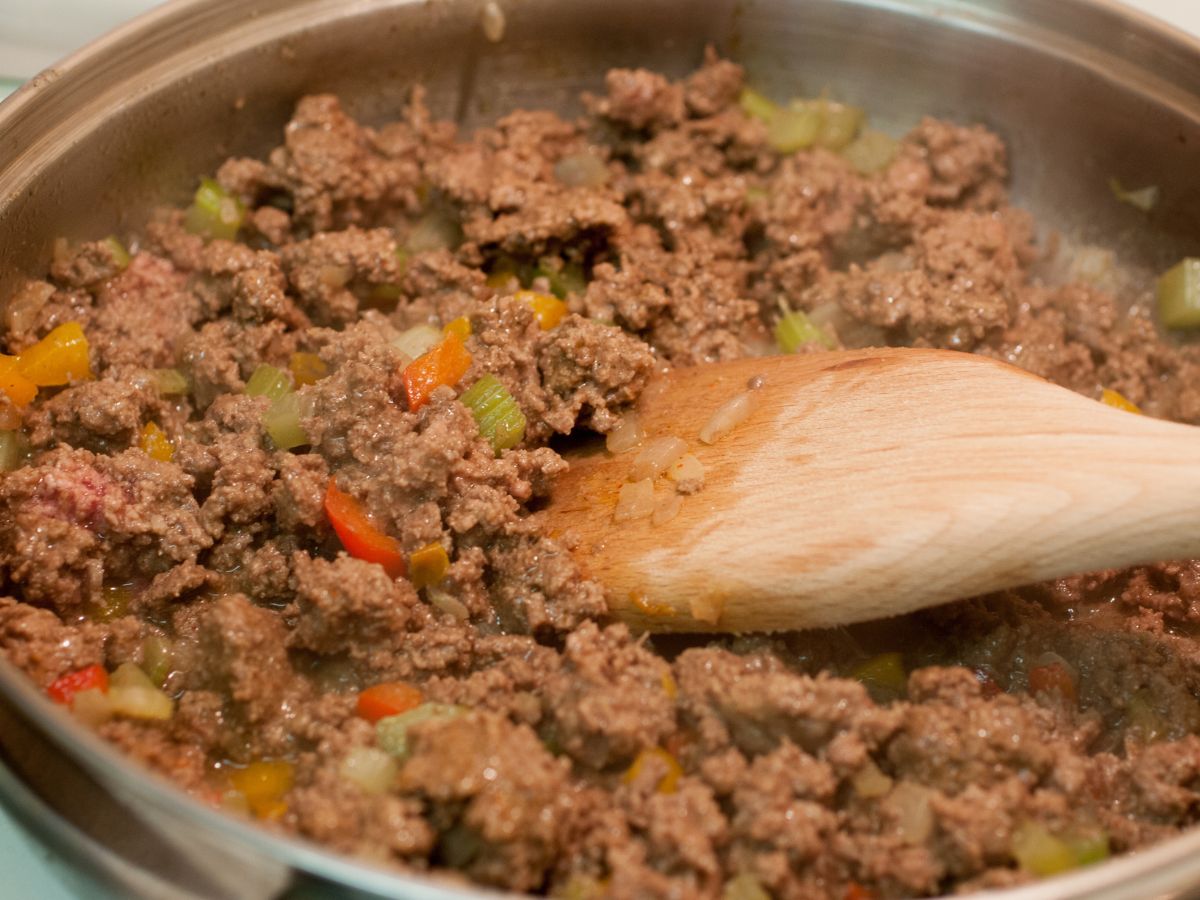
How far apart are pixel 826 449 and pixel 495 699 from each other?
3.21 feet

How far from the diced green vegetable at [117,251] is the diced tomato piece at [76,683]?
129 cm

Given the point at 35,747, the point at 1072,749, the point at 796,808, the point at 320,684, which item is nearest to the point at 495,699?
the point at 320,684

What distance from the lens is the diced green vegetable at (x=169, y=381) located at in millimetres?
3172

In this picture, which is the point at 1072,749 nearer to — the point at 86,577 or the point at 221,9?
the point at 86,577

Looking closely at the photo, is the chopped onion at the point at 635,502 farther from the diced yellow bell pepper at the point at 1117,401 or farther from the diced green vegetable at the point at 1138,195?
the diced green vegetable at the point at 1138,195

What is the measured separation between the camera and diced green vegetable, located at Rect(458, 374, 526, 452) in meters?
2.94

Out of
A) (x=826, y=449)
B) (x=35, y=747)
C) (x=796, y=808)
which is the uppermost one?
(x=826, y=449)

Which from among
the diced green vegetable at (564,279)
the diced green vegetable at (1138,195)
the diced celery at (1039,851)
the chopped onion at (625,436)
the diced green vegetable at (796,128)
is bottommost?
the diced celery at (1039,851)

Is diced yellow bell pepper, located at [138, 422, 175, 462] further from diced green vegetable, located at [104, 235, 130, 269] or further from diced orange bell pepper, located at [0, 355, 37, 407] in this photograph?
diced green vegetable, located at [104, 235, 130, 269]

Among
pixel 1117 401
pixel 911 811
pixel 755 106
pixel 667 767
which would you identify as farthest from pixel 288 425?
pixel 1117 401

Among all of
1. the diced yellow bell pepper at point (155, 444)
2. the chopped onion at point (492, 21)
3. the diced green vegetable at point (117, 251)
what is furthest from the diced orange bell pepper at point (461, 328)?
the chopped onion at point (492, 21)

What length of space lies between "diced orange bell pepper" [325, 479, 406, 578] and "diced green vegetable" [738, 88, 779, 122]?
208cm

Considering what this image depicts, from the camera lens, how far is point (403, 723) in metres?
2.42

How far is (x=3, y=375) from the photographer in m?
2.94
